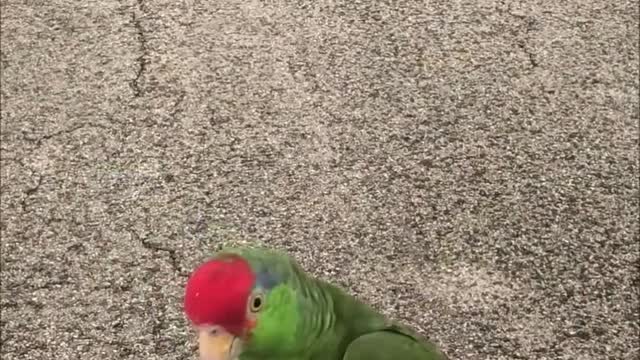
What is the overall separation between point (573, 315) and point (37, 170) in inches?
40.9

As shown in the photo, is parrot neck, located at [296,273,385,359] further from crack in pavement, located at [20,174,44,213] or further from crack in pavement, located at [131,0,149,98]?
crack in pavement, located at [131,0,149,98]

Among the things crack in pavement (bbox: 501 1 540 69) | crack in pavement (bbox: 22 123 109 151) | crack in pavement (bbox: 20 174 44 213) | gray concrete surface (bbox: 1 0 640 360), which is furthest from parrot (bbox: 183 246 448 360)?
crack in pavement (bbox: 501 1 540 69)

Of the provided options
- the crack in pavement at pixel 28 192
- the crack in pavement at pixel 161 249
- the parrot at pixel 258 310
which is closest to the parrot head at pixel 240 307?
the parrot at pixel 258 310

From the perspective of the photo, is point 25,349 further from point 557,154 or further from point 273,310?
point 557,154

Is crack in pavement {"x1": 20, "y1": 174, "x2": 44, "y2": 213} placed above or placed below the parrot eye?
below

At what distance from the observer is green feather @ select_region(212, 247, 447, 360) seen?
3.71ft

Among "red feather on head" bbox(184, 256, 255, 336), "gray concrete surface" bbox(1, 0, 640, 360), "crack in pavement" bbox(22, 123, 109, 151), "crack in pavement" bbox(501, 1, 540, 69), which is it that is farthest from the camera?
"crack in pavement" bbox(501, 1, 540, 69)

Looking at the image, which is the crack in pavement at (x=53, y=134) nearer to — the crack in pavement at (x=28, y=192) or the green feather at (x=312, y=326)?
the crack in pavement at (x=28, y=192)

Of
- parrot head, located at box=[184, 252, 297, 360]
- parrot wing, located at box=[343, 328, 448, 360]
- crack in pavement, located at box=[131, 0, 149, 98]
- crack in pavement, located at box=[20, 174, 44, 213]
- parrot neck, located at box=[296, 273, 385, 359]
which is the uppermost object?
parrot head, located at box=[184, 252, 297, 360]

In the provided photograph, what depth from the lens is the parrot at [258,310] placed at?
110 cm

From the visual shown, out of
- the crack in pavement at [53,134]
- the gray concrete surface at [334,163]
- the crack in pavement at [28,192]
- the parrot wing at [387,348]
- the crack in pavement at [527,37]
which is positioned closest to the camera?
the parrot wing at [387,348]

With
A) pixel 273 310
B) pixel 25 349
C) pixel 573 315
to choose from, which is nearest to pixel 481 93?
pixel 573 315

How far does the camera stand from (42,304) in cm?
185

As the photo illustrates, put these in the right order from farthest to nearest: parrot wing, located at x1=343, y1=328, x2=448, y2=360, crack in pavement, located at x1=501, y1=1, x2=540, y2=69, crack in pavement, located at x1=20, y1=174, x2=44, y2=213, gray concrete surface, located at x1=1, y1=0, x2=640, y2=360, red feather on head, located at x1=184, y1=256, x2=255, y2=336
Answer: crack in pavement, located at x1=501, y1=1, x2=540, y2=69
crack in pavement, located at x1=20, y1=174, x2=44, y2=213
gray concrete surface, located at x1=1, y1=0, x2=640, y2=360
parrot wing, located at x1=343, y1=328, x2=448, y2=360
red feather on head, located at x1=184, y1=256, x2=255, y2=336
